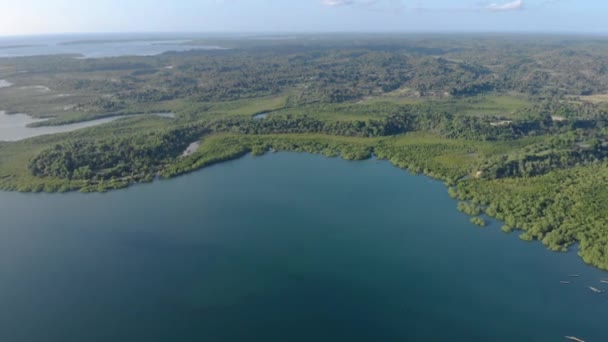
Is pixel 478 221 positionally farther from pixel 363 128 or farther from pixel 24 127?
pixel 24 127

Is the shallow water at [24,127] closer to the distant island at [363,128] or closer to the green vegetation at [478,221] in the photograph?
the distant island at [363,128]

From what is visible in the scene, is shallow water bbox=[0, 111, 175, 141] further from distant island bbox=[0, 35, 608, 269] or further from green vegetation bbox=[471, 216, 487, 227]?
green vegetation bbox=[471, 216, 487, 227]

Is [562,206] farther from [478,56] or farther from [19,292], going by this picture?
[478,56]

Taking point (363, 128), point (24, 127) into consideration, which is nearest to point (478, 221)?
point (363, 128)

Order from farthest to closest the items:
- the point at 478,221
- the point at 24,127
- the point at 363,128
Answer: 1. the point at 24,127
2. the point at 363,128
3. the point at 478,221

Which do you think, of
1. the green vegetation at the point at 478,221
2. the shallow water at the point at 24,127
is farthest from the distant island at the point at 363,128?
the shallow water at the point at 24,127

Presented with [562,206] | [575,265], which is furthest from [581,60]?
[575,265]

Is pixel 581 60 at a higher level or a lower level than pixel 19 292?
higher

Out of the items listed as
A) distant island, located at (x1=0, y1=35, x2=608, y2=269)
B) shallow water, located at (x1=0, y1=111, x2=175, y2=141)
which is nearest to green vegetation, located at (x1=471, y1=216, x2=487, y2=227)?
distant island, located at (x1=0, y1=35, x2=608, y2=269)
